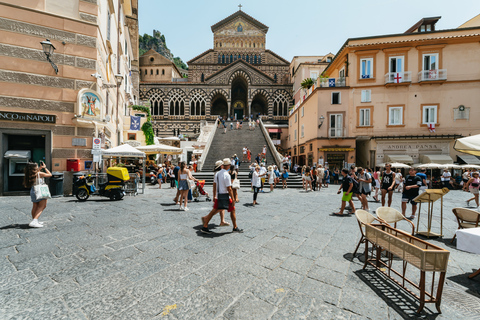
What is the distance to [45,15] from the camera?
943 cm

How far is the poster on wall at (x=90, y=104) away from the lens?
9.83 m

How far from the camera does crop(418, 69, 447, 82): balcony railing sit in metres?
18.7

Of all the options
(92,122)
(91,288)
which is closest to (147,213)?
(91,288)

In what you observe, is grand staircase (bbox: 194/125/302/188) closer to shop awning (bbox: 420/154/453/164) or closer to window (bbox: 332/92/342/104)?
window (bbox: 332/92/342/104)

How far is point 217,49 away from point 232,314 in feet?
154

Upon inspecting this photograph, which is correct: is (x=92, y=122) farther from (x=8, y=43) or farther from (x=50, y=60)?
(x=8, y=43)

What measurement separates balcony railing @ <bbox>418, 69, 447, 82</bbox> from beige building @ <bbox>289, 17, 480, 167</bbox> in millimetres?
61

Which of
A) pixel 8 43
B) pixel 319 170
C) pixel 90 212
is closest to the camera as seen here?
pixel 90 212

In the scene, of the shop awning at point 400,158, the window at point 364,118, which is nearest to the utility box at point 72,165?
the window at point 364,118

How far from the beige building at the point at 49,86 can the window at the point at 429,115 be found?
866 inches

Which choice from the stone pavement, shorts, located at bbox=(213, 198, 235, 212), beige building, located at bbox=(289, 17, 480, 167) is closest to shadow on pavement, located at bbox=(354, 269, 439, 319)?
the stone pavement

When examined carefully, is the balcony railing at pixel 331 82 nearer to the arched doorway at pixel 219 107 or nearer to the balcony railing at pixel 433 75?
the balcony railing at pixel 433 75

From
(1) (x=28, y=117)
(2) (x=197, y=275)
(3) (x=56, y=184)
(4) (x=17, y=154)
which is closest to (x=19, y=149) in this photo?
(4) (x=17, y=154)

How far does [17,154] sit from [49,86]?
2.87 meters
